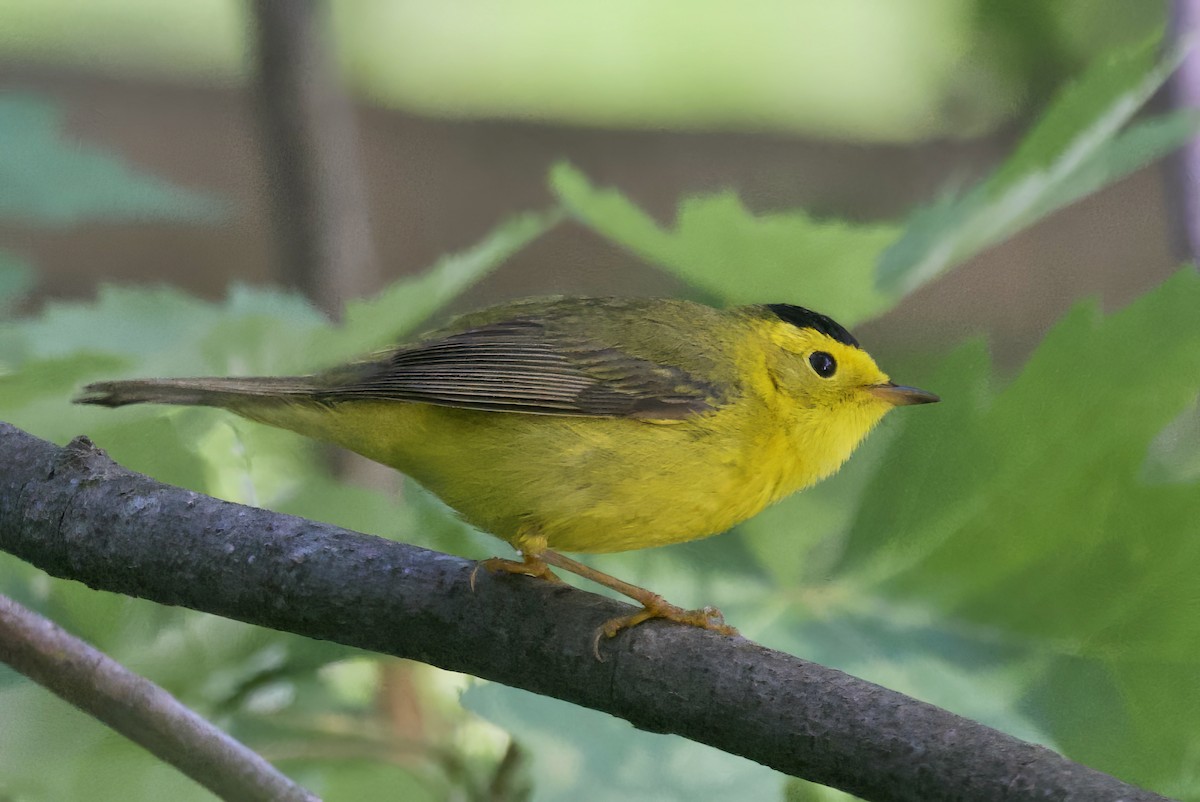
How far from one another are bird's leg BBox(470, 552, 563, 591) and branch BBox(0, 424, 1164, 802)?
45mm

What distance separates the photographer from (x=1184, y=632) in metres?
1.14

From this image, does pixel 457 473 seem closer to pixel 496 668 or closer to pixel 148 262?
pixel 496 668

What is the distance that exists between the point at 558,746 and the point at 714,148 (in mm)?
2249

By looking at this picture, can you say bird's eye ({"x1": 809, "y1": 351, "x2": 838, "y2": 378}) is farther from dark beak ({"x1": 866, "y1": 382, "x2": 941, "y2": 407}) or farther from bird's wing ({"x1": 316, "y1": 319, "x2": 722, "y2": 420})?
bird's wing ({"x1": 316, "y1": 319, "x2": 722, "y2": 420})

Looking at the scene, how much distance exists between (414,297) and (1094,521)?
67 cm

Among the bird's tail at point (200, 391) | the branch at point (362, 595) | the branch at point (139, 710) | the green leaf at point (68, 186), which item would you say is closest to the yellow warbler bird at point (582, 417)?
the bird's tail at point (200, 391)

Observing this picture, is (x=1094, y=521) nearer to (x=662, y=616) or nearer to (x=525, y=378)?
(x=662, y=616)

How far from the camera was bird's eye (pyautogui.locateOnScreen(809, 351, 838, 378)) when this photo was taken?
164cm

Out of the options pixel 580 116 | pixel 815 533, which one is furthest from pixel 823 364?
pixel 580 116

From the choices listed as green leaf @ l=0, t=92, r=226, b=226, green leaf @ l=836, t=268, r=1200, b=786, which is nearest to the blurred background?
green leaf @ l=0, t=92, r=226, b=226

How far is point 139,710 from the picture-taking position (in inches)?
42.3

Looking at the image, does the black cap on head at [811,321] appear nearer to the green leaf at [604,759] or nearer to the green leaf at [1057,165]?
the green leaf at [1057,165]

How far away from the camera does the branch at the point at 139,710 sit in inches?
41.2

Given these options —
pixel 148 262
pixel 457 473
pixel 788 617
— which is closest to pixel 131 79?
pixel 148 262
